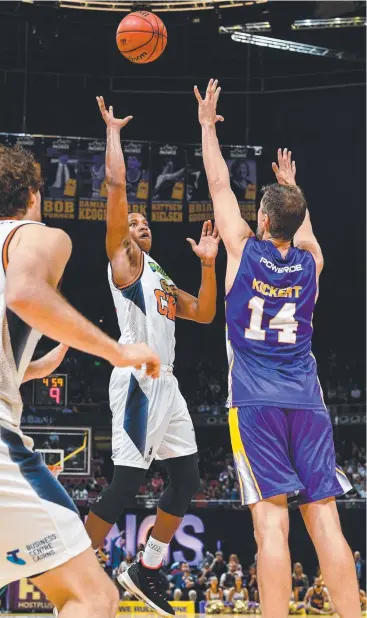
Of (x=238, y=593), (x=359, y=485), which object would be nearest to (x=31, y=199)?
(x=238, y=593)

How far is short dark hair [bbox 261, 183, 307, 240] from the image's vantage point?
5.07 m

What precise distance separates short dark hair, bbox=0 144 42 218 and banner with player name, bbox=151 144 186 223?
12838 mm

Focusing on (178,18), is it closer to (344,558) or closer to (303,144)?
(303,144)

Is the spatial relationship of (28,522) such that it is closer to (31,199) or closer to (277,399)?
(31,199)

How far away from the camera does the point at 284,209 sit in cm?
507

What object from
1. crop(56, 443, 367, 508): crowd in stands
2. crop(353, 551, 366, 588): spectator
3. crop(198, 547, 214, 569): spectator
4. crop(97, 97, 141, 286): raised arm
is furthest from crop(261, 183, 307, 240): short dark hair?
crop(353, 551, 366, 588): spectator

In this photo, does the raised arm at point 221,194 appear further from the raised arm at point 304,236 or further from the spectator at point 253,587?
the spectator at point 253,587

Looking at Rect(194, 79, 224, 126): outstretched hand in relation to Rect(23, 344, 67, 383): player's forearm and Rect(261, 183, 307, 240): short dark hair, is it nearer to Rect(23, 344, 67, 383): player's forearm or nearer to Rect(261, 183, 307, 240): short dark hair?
Rect(261, 183, 307, 240): short dark hair

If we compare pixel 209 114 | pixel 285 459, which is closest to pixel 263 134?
pixel 209 114

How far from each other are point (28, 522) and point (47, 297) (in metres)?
0.79

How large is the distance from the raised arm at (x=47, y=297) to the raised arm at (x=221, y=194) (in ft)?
6.82

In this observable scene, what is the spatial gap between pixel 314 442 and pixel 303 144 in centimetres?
1723

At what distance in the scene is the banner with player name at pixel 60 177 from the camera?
51.2 feet

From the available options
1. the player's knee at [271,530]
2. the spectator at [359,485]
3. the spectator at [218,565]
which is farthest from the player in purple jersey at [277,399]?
the spectator at [359,485]
